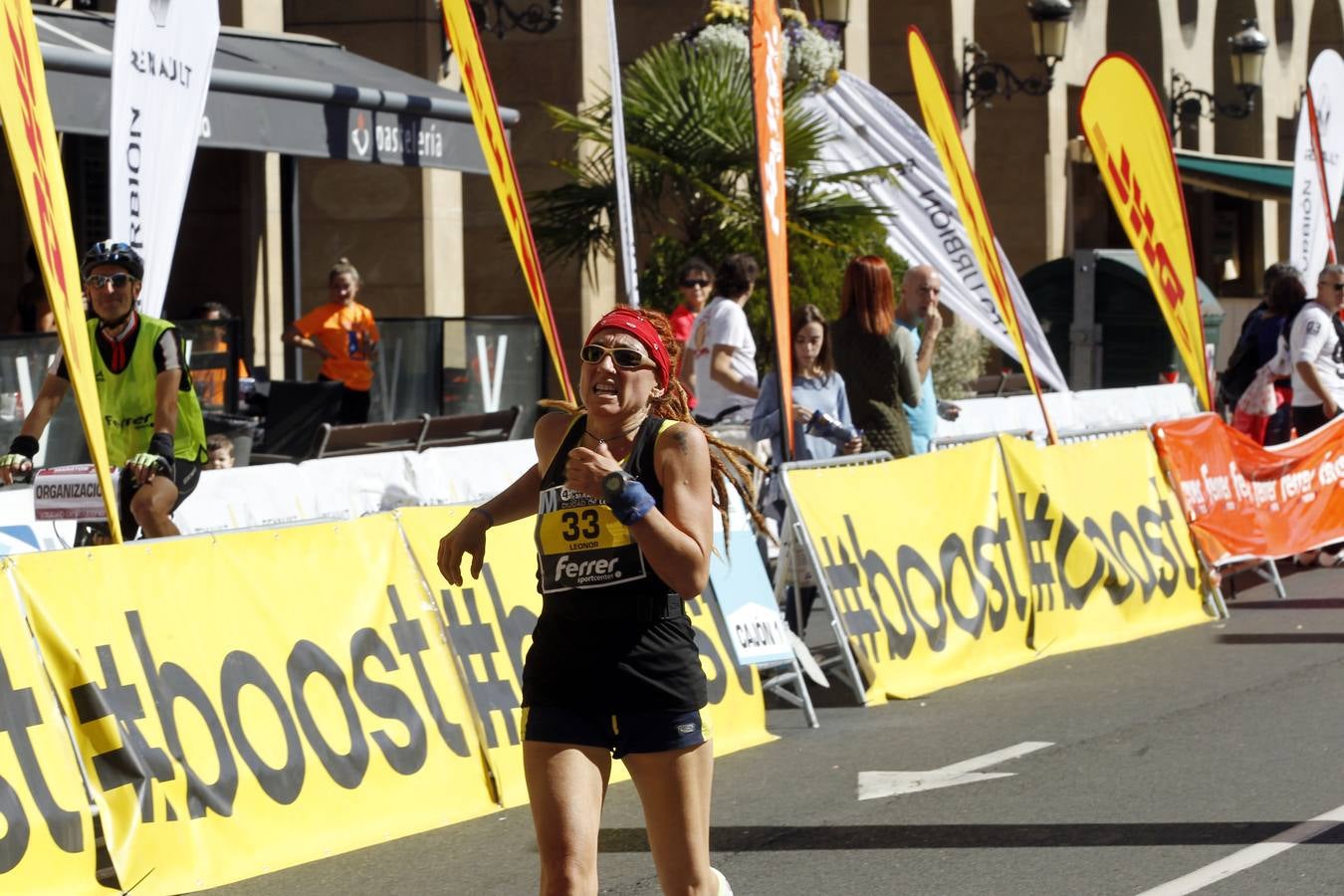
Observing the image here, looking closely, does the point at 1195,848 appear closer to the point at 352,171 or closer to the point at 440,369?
the point at 440,369

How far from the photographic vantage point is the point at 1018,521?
10.7m

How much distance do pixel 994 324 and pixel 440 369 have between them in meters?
4.12

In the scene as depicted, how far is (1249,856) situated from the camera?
6.51 m

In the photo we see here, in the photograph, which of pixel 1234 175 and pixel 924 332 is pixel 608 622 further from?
pixel 1234 175

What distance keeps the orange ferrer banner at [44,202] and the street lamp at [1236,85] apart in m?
23.0

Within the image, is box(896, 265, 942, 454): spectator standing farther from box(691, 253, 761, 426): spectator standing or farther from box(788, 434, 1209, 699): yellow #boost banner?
box(691, 253, 761, 426): spectator standing

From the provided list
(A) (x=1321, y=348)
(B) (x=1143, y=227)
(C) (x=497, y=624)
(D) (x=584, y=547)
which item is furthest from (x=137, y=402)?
(A) (x=1321, y=348)

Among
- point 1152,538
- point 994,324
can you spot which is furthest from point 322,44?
point 1152,538

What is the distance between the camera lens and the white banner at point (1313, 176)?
18.5m

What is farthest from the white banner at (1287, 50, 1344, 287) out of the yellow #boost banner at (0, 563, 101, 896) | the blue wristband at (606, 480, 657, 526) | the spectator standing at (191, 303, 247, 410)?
the blue wristband at (606, 480, 657, 526)

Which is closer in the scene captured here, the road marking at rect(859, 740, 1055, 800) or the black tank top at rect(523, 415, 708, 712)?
the black tank top at rect(523, 415, 708, 712)

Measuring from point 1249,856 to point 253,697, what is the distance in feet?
10.1

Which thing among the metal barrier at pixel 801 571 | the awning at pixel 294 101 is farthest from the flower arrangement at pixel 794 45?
the metal barrier at pixel 801 571

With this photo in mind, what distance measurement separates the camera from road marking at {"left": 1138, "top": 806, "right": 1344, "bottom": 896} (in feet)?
20.3
